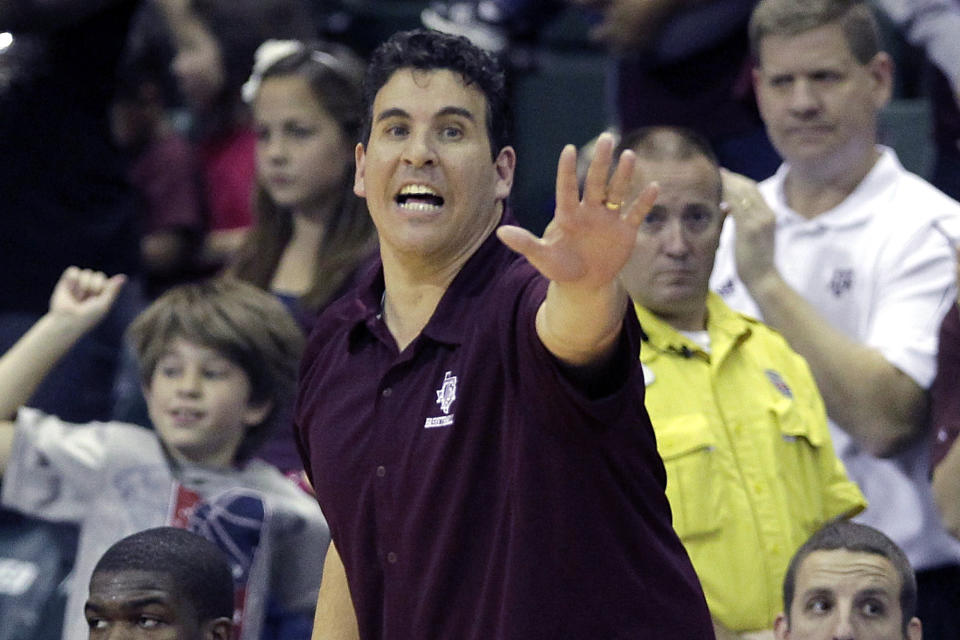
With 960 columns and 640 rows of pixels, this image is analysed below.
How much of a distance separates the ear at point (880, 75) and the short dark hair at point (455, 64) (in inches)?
74.6

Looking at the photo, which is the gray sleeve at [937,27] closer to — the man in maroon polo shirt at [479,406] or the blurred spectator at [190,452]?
the blurred spectator at [190,452]

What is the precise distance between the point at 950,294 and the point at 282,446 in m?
1.75

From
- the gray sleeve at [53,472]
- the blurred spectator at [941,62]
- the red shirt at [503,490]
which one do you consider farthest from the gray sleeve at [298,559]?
the blurred spectator at [941,62]

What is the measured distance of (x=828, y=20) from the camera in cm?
432

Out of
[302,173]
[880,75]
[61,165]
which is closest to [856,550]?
[880,75]

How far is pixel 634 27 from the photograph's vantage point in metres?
5.14

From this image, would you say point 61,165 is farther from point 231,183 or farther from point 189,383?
point 189,383

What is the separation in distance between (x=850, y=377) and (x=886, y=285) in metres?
0.33

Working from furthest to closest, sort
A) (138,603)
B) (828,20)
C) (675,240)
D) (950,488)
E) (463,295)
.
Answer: (828,20) < (950,488) < (675,240) < (138,603) < (463,295)

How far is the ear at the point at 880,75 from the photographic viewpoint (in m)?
4.35

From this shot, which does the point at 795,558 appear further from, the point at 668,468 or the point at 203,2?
the point at 203,2

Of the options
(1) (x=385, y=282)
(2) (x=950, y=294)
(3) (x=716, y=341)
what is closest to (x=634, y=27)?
(2) (x=950, y=294)

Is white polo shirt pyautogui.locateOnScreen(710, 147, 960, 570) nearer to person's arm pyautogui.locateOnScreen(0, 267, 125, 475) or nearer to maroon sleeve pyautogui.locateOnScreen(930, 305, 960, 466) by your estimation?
maroon sleeve pyautogui.locateOnScreen(930, 305, 960, 466)

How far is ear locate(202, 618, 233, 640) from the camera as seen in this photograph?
3410 millimetres
